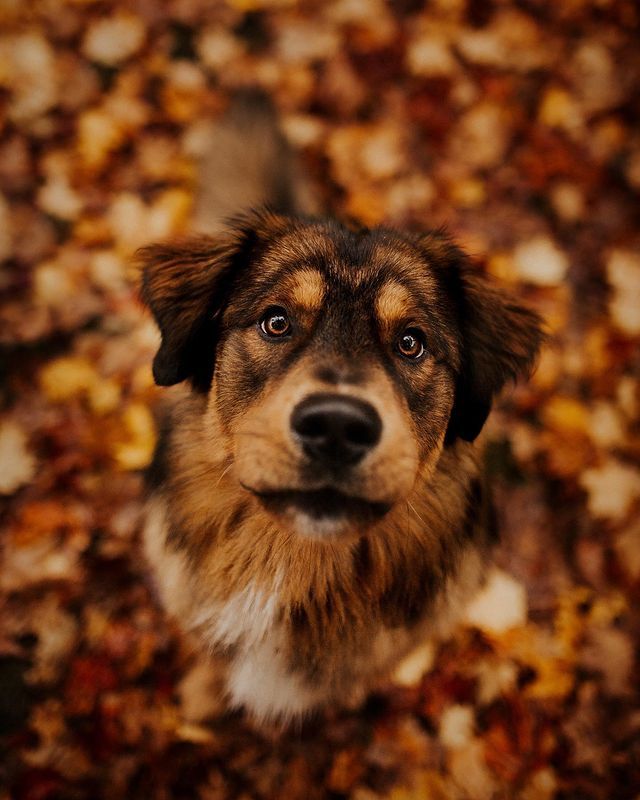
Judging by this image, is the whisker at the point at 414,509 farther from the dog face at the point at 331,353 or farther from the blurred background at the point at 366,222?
the blurred background at the point at 366,222

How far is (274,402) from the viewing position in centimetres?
170

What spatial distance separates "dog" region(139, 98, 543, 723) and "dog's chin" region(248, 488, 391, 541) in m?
0.05

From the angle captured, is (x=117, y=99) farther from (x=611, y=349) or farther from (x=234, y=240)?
(x=611, y=349)

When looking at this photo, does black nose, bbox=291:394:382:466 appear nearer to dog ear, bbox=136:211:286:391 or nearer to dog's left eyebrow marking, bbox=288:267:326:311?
dog's left eyebrow marking, bbox=288:267:326:311

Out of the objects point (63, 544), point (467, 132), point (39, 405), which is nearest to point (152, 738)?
point (63, 544)

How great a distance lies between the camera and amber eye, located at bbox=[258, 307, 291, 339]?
1.99 meters

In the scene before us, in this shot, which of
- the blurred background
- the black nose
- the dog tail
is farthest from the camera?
the dog tail

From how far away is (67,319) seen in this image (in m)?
3.29

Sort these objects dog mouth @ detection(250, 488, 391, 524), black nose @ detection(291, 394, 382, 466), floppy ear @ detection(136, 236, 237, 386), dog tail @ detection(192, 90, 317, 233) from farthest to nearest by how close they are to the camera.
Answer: dog tail @ detection(192, 90, 317, 233), floppy ear @ detection(136, 236, 237, 386), dog mouth @ detection(250, 488, 391, 524), black nose @ detection(291, 394, 382, 466)

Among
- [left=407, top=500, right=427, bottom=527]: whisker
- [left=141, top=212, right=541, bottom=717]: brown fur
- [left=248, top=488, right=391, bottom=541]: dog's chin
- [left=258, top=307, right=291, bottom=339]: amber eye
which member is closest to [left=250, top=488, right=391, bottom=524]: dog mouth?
[left=248, top=488, right=391, bottom=541]: dog's chin

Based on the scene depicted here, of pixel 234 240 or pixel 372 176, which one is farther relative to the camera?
pixel 372 176

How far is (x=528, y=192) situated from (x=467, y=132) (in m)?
0.59

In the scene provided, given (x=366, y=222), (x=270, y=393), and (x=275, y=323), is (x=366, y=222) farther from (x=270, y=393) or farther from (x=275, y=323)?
(x=270, y=393)

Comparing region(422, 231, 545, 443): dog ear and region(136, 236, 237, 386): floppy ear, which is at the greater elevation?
region(422, 231, 545, 443): dog ear
